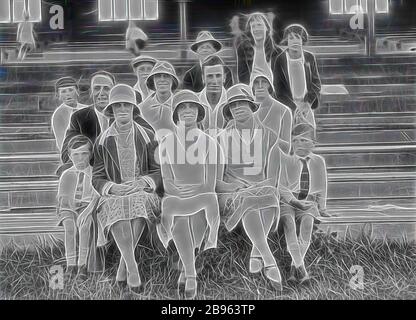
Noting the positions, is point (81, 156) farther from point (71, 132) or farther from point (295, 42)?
point (295, 42)

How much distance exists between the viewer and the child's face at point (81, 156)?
5281 millimetres

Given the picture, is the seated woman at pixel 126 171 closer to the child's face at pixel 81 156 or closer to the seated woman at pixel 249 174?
the child's face at pixel 81 156

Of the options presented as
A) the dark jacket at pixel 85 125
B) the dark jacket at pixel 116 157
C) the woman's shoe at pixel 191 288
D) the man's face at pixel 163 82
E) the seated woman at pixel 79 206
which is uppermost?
the man's face at pixel 163 82

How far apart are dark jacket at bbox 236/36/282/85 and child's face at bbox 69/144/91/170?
1.18m

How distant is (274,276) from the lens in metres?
5.27

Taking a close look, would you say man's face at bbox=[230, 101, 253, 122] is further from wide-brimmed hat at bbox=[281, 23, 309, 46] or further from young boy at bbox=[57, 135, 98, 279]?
young boy at bbox=[57, 135, 98, 279]

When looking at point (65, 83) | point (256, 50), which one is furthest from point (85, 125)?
point (256, 50)

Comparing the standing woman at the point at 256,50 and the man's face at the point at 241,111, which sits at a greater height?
the standing woman at the point at 256,50

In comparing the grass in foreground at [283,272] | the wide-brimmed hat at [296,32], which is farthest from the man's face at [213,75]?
the grass in foreground at [283,272]

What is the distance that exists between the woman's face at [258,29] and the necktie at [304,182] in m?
0.91

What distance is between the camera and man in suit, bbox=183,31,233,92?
17.2 ft

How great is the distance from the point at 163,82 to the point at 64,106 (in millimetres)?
713
